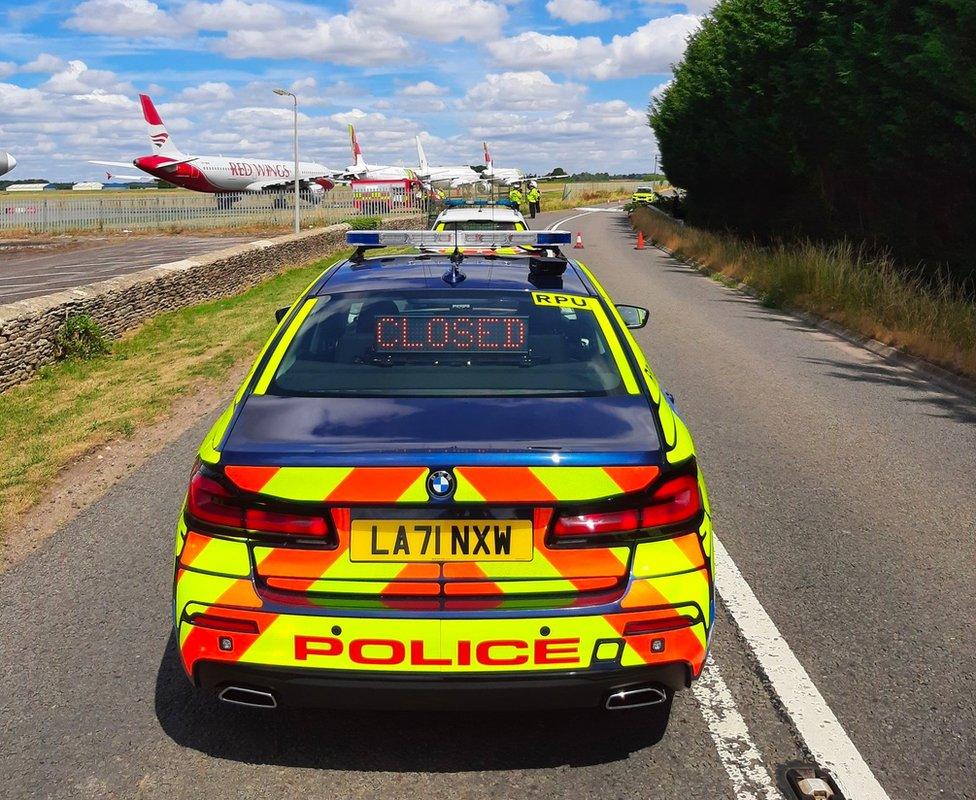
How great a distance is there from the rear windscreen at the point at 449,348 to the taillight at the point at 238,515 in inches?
24.3

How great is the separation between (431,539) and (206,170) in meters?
71.0

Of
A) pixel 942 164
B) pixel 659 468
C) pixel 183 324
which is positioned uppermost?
pixel 942 164

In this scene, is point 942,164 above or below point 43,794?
above

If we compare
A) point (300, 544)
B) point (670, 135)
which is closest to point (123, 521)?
point (300, 544)

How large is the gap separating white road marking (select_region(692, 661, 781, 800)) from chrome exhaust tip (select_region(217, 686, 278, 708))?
149cm

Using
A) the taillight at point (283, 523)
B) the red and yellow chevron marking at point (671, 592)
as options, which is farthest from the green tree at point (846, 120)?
the taillight at point (283, 523)

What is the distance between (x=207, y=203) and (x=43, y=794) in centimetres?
4953

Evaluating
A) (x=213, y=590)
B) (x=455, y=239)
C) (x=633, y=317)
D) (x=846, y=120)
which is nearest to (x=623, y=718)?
(x=213, y=590)

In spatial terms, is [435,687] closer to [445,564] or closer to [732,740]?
[445,564]

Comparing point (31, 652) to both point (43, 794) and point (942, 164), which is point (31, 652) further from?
point (942, 164)

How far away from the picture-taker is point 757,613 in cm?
484

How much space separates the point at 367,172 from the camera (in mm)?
99688

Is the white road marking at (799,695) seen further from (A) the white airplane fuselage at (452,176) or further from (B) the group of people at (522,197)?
(A) the white airplane fuselage at (452,176)

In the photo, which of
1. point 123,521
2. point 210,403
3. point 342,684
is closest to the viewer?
point 342,684
